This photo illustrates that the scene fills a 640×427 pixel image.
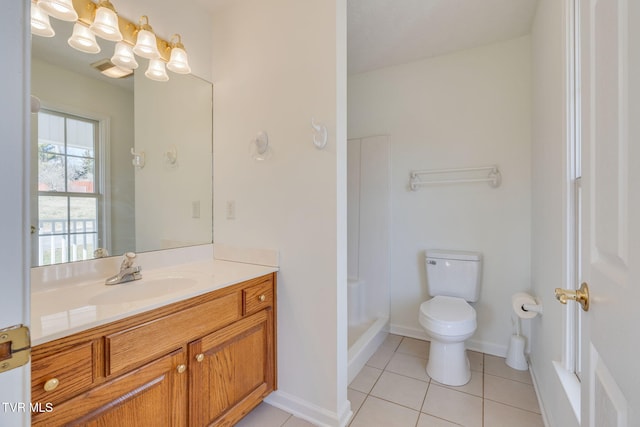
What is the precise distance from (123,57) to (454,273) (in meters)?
2.57

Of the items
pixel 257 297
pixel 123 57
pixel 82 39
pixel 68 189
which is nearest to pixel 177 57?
pixel 123 57

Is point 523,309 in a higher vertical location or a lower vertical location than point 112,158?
lower

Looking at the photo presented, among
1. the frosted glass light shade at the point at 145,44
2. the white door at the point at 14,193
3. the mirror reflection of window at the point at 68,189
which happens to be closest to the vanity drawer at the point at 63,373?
the white door at the point at 14,193

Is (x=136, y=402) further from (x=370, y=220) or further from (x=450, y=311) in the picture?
(x=370, y=220)

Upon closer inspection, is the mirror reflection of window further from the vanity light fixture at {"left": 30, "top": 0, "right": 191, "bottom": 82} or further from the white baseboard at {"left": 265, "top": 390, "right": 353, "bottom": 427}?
the white baseboard at {"left": 265, "top": 390, "right": 353, "bottom": 427}

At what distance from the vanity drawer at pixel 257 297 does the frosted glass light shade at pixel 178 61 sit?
1.35 m

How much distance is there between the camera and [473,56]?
2240 millimetres

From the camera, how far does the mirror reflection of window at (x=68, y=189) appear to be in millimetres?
1203

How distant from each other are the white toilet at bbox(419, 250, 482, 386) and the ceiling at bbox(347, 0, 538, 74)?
167 cm

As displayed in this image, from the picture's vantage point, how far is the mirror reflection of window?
3.95ft

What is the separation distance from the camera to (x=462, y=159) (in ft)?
7.49

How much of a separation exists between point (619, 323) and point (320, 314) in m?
1.20

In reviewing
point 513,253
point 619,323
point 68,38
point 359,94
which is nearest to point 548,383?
point 513,253

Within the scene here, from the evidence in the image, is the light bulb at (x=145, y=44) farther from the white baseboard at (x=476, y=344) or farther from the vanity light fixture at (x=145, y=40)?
the white baseboard at (x=476, y=344)
